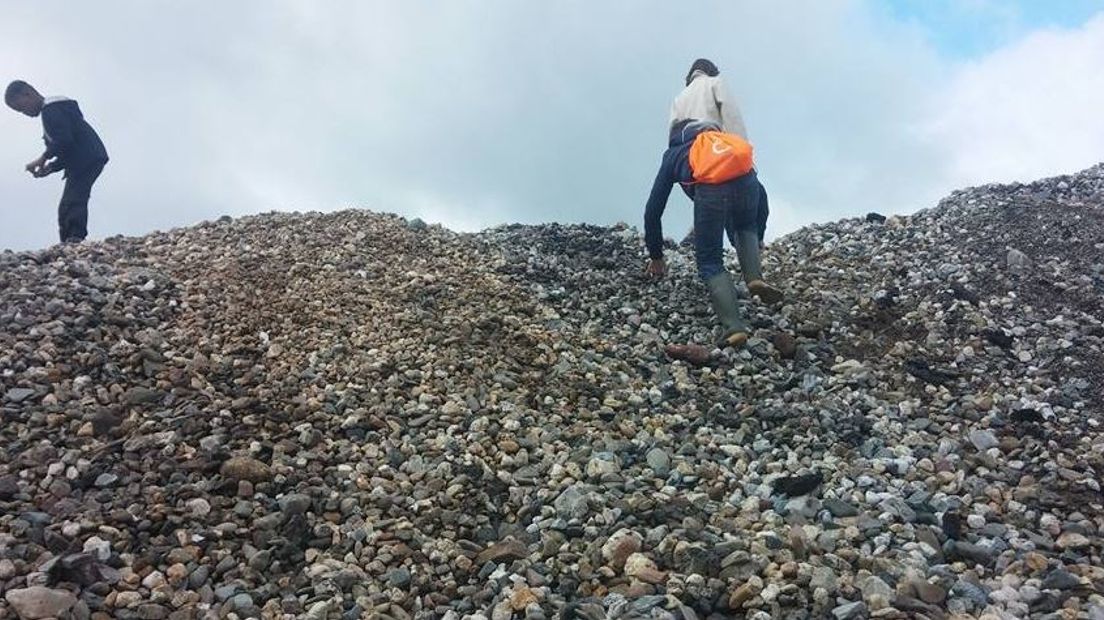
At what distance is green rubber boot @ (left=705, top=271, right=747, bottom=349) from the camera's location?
22.5 ft

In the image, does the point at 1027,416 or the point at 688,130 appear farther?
the point at 688,130

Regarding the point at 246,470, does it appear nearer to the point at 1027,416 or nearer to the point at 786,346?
the point at 786,346

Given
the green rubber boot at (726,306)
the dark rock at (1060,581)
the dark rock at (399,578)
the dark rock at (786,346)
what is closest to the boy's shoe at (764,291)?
the green rubber boot at (726,306)

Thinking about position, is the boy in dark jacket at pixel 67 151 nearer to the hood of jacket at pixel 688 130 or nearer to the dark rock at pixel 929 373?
the hood of jacket at pixel 688 130

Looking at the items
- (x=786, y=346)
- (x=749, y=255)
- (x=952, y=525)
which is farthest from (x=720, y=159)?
(x=952, y=525)

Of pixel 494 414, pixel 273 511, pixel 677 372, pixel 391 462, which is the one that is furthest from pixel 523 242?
pixel 273 511

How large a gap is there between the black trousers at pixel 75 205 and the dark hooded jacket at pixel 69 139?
0.06 meters

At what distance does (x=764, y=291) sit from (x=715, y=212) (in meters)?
0.83

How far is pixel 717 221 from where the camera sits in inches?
282

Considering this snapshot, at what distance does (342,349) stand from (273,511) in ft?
6.05

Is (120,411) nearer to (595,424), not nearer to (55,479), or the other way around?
(55,479)

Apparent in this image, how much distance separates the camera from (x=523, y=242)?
359 inches

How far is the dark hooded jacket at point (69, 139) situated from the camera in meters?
9.16

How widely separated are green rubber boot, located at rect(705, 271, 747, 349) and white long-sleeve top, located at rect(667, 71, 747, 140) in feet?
5.11
